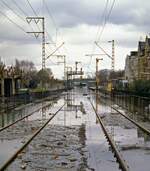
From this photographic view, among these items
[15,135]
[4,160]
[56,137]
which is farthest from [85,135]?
[4,160]

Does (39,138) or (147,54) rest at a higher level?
(147,54)

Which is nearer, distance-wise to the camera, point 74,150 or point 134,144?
point 74,150

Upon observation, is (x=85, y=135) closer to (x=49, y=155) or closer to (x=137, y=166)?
(x=49, y=155)

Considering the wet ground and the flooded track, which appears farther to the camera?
the flooded track

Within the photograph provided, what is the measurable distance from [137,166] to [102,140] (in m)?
6.17

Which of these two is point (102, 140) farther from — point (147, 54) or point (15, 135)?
point (147, 54)

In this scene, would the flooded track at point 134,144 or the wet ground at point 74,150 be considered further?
the flooded track at point 134,144

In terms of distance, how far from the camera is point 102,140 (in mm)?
18219

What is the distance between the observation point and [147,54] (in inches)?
A: 3686

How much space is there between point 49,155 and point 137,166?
3.14 meters

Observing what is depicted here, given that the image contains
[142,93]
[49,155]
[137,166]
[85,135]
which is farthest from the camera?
[142,93]

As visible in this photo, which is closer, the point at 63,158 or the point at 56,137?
the point at 63,158

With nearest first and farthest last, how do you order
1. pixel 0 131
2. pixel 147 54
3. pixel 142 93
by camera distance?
pixel 0 131 < pixel 142 93 < pixel 147 54

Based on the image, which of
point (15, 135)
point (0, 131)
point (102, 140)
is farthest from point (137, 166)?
point (0, 131)
